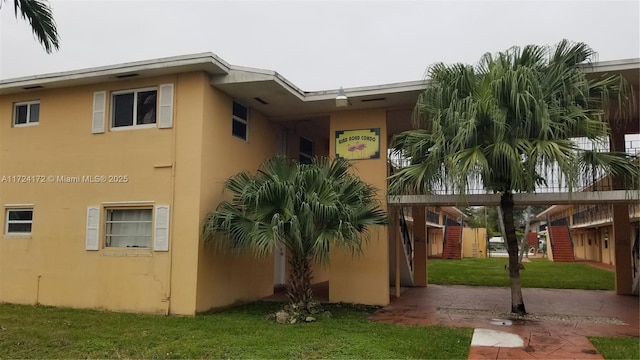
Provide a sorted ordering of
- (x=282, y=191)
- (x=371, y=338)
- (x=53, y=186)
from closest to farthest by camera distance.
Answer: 1. (x=371, y=338)
2. (x=282, y=191)
3. (x=53, y=186)

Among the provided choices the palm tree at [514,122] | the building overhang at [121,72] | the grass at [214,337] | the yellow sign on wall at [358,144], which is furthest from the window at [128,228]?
the palm tree at [514,122]

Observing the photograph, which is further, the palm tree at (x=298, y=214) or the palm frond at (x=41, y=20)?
the palm tree at (x=298, y=214)

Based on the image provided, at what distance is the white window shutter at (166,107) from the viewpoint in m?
11.4

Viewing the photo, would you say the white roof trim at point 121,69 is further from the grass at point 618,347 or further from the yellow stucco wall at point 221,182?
the grass at point 618,347

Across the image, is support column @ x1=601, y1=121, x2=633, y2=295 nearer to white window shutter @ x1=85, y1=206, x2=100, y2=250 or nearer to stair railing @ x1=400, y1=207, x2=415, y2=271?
stair railing @ x1=400, y1=207, x2=415, y2=271

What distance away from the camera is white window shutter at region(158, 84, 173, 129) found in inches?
449

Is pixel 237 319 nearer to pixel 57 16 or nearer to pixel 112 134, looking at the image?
pixel 112 134

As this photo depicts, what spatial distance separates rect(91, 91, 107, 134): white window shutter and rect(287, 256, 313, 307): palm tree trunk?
5.56 meters

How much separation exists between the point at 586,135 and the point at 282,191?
5800 millimetres

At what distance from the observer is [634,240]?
15.4 meters

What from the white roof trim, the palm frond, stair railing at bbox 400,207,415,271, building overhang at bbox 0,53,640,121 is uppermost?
the palm frond

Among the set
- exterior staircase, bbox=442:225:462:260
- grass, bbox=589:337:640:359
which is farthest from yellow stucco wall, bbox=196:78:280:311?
exterior staircase, bbox=442:225:462:260

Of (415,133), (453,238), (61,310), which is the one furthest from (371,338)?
(453,238)

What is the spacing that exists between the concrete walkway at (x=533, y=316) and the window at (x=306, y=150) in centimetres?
521
